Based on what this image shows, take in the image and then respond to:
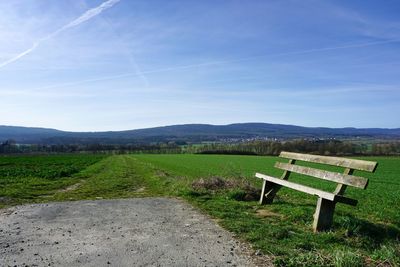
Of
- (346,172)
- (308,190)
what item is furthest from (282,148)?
(346,172)

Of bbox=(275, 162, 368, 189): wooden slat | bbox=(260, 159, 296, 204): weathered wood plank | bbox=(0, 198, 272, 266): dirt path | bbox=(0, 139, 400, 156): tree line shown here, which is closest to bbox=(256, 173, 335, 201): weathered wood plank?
bbox=(260, 159, 296, 204): weathered wood plank

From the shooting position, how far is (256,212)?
954 centimetres

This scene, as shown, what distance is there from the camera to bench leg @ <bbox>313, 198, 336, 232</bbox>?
7340 millimetres

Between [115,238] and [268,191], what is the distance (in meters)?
5.05

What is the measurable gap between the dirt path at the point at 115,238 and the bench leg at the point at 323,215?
1.65m

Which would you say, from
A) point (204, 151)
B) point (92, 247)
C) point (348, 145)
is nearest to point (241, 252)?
point (92, 247)

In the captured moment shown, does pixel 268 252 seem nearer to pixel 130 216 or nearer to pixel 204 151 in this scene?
pixel 130 216

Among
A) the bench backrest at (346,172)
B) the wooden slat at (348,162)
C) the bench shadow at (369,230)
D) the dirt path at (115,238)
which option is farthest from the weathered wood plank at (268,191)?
the bench shadow at (369,230)

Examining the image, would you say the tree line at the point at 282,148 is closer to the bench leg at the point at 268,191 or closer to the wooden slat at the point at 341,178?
the bench leg at the point at 268,191

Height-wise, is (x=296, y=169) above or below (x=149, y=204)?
above

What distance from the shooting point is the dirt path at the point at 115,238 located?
573cm

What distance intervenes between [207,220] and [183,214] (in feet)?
3.16

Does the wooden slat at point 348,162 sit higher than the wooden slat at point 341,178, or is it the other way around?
the wooden slat at point 348,162

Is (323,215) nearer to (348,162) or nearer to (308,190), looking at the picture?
(308,190)
